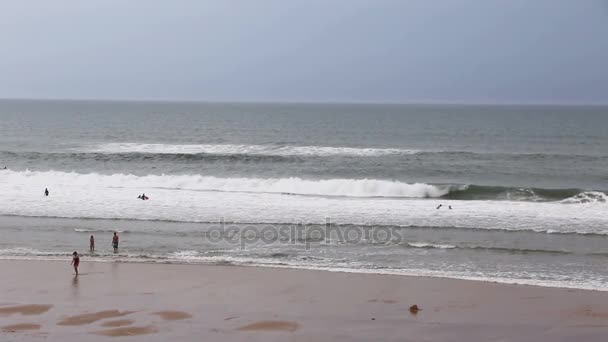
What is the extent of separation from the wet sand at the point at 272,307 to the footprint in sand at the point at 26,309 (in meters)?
0.02

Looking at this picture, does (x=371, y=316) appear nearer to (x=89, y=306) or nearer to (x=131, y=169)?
(x=89, y=306)

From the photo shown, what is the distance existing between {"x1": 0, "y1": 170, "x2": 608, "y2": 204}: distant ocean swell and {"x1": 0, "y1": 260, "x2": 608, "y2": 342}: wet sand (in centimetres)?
1795

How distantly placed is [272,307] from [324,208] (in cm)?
1506

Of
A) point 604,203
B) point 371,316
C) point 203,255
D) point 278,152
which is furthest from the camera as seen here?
point 278,152

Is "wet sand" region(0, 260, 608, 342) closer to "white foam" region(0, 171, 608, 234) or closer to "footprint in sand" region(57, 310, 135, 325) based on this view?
"footprint in sand" region(57, 310, 135, 325)

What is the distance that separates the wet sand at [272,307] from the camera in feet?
51.7

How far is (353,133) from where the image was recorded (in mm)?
85125

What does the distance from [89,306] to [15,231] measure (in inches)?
455

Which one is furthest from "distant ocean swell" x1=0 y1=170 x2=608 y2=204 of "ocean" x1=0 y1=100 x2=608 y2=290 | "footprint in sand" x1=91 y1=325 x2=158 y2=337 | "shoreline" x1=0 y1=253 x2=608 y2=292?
"footprint in sand" x1=91 y1=325 x2=158 y2=337

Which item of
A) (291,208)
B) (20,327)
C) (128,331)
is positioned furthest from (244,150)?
(128,331)

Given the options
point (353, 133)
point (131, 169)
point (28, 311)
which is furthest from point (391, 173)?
point (353, 133)

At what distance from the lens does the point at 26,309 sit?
1736 cm

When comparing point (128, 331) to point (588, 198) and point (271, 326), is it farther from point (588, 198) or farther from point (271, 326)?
point (588, 198)

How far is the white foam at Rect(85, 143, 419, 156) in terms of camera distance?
56719 mm
